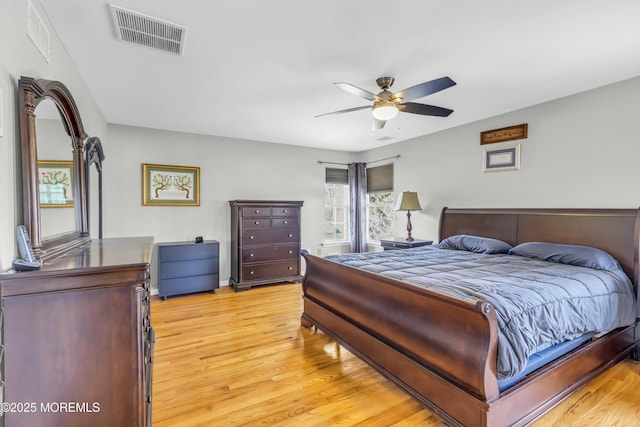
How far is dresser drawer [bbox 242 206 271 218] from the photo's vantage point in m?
4.77

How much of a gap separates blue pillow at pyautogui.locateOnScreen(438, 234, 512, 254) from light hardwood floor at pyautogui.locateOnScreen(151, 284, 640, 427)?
1.36m

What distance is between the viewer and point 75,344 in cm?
134

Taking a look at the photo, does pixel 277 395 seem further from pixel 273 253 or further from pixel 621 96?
pixel 621 96

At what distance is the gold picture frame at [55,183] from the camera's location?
1701 millimetres

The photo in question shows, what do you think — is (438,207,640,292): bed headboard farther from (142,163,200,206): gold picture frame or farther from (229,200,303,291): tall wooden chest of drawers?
(142,163,200,206): gold picture frame

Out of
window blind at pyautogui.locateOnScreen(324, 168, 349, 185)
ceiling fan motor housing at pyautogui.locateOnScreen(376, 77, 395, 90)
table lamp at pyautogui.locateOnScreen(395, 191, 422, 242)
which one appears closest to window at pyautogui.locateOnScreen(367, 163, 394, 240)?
window blind at pyautogui.locateOnScreen(324, 168, 349, 185)

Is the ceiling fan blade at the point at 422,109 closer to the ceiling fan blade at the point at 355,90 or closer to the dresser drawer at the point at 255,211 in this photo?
the ceiling fan blade at the point at 355,90

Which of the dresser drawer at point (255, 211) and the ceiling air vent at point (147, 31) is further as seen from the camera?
the dresser drawer at point (255, 211)

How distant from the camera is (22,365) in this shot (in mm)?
1257

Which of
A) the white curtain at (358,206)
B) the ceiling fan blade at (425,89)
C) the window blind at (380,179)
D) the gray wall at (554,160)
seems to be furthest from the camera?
the white curtain at (358,206)

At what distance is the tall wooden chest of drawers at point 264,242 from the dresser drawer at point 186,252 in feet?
1.37

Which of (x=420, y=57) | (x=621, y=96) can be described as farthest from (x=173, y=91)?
(x=621, y=96)

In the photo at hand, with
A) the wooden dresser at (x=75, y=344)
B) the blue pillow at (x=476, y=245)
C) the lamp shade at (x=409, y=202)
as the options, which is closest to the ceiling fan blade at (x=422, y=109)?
the blue pillow at (x=476, y=245)

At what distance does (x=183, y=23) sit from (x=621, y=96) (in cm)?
380
